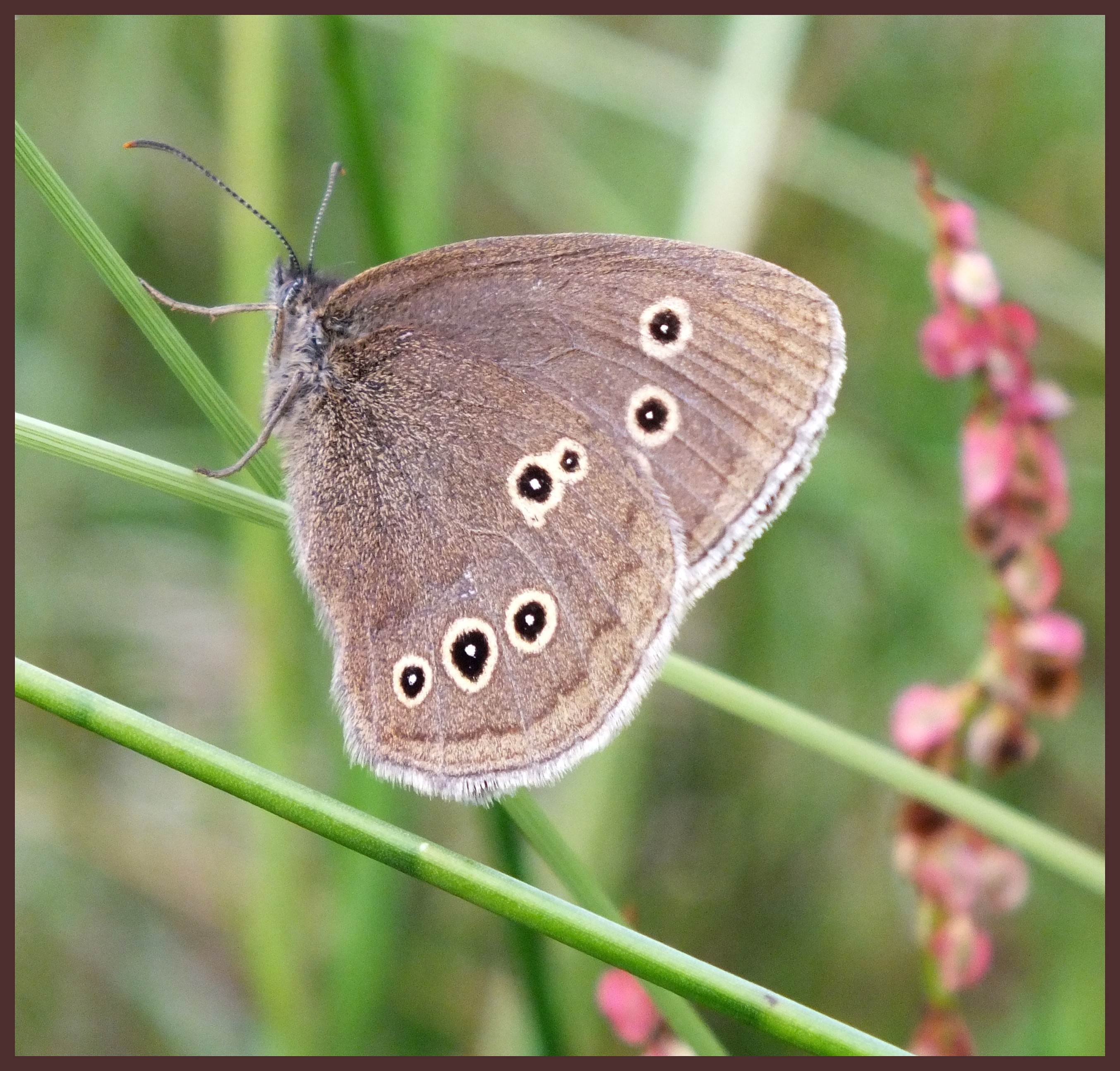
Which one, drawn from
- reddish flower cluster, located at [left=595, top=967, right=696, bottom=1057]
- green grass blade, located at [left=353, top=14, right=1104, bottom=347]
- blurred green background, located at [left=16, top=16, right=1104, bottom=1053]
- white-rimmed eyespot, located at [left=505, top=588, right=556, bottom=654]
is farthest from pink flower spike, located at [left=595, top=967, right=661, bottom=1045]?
green grass blade, located at [left=353, top=14, right=1104, bottom=347]

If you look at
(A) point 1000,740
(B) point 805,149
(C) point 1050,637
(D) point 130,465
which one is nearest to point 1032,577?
(C) point 1050,637

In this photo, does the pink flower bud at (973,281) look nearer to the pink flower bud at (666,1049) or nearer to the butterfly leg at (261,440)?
the butterfly leg at (261,440)

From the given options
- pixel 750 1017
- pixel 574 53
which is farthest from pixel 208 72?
pixel 750 1017

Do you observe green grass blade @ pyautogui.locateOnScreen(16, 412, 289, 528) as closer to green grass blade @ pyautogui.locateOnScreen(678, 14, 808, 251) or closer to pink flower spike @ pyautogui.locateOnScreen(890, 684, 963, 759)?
pink flower spike @ pyautogui.locateOnScreen(890, 684, 963, 759)

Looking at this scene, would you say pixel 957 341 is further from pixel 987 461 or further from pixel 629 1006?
pixel 629 1006

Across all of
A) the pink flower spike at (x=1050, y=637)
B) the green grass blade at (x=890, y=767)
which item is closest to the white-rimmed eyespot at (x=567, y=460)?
the green grass blade at (x=890, y=767)
